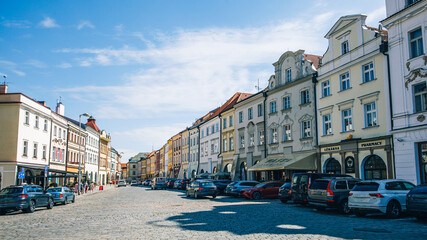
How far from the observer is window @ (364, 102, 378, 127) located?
24.8m

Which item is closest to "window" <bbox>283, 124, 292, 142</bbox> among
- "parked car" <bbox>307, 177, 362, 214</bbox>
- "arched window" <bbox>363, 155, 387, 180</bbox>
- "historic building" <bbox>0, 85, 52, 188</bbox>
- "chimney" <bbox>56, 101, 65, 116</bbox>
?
"arched window" <bbox>363, 155, 387, 180</bbox>

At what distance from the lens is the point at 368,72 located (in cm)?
2566

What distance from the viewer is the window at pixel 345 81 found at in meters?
27.7

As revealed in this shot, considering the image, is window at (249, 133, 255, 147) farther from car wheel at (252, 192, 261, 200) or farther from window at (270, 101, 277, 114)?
car wheel at (252, 192, 261, 200)

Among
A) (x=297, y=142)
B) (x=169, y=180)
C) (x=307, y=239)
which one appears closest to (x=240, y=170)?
(x=297, y=142)

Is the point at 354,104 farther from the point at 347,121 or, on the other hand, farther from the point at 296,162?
the point at 296,162

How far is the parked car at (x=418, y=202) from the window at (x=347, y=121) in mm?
13392

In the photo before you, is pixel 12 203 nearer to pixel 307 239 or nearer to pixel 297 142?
pixel 307 239

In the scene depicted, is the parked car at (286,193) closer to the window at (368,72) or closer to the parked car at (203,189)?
the parked car at (203,189)

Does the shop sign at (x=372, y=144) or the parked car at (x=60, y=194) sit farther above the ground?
the shop sign at (x=372, y=144)

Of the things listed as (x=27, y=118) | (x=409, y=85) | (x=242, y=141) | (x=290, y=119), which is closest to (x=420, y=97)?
(x=409, y=85)

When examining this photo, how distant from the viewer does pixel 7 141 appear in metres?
36.5

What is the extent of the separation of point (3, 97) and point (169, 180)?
1192 inches

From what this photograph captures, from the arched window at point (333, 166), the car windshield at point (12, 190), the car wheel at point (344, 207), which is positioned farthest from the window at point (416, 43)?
the car windshield at point (12, 190)
